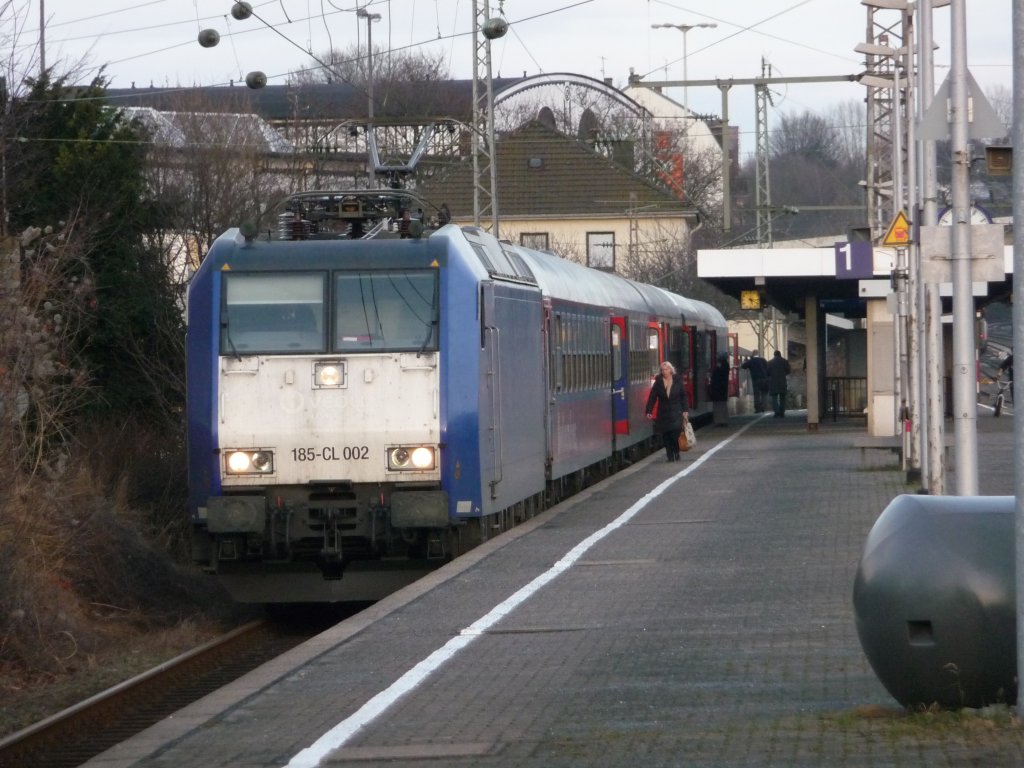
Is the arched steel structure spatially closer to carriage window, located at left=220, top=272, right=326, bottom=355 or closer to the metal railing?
the metal railing

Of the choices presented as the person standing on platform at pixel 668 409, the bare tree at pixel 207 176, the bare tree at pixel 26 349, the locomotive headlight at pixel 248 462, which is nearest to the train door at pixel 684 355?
the person standing on platform at pixel 668 409

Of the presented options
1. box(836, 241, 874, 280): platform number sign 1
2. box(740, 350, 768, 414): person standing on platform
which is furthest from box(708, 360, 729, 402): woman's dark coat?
box(836, 241, 874, 280): platform number sign 1

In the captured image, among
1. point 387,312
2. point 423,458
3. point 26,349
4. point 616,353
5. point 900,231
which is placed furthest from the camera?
point 616,353

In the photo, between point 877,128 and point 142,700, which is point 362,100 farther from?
point 142,700

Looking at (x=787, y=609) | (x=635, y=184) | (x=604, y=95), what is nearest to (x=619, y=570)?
(x=787, y=609)

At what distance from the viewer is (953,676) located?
7.11 meters

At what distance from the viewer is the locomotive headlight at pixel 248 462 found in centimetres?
1384

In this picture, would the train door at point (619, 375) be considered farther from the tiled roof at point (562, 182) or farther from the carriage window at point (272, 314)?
the tiled roof at point (562, 182)

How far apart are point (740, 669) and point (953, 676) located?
6.25ft

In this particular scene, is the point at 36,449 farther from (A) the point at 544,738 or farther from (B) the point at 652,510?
(A) the point at 544,738

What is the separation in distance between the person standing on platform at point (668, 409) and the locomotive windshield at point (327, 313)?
1299 cm

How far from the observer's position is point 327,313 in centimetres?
1405

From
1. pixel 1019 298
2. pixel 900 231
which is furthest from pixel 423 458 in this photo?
pixel 900 231

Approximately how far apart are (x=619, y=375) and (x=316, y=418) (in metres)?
13.0
